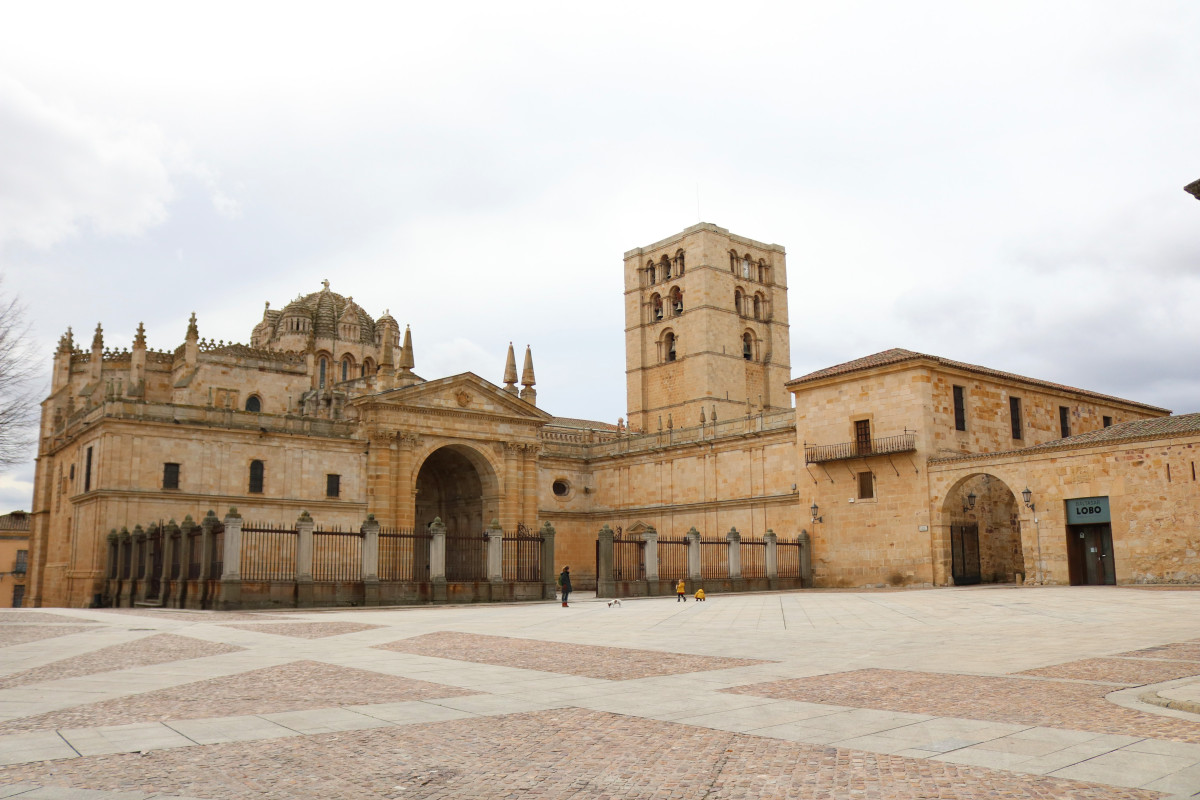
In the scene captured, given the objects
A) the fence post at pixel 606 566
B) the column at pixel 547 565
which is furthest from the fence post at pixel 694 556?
the column at pixel 547 565

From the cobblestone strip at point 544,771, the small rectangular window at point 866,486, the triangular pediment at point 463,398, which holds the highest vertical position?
the triangular pediment at point 463,398

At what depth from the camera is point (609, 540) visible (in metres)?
32.5

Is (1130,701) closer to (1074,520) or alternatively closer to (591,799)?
(591,799)

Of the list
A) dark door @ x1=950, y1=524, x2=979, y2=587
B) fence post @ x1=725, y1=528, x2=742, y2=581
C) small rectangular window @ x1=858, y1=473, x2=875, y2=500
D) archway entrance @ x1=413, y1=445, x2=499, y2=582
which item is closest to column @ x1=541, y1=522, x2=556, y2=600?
fence post @ x1=725, y1=528, x2=742, y2=581

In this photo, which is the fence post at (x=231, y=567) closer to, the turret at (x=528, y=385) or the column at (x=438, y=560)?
the column at (x=438, y=560)

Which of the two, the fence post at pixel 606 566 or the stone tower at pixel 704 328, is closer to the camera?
the fence post at pixel 606 566

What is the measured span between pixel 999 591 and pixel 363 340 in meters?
46.8

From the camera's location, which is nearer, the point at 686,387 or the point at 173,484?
the point at 173,484

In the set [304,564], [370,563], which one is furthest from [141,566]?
[370,563]

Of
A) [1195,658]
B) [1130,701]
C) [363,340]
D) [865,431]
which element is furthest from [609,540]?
[363,340]

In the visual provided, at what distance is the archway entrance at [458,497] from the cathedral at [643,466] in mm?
131

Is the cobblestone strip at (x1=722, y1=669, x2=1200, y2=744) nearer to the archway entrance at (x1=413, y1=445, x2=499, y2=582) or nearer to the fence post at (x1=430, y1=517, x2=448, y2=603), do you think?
the fence post at (x1=430, y1=517, x2=448, y2=603)

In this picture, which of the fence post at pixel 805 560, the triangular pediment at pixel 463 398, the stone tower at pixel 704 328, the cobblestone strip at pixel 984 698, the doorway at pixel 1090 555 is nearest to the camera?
the cobblestone strip at pixel 984 698

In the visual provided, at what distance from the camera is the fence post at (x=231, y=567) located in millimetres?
26312
